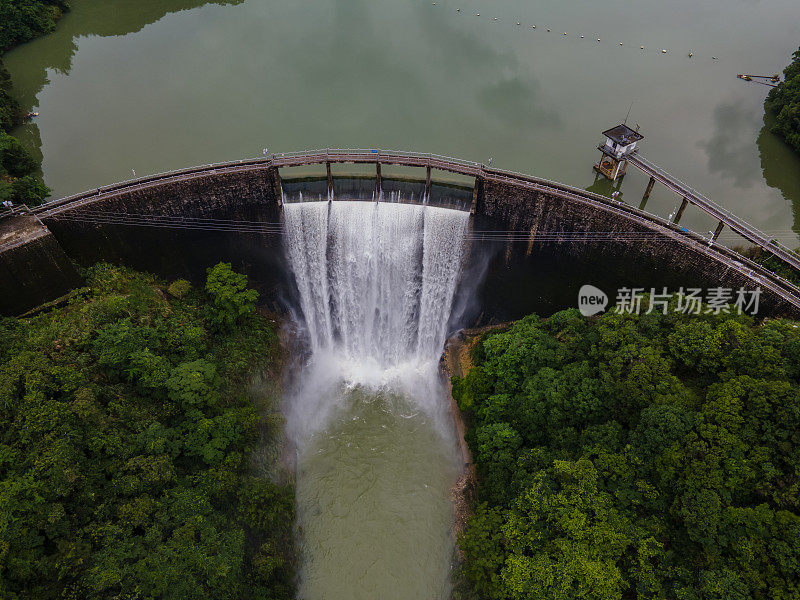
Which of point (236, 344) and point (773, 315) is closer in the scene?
point (773, 315)

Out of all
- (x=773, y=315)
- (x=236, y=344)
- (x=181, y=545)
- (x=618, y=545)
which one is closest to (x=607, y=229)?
(x=773, y=315)

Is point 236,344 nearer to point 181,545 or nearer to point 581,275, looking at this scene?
point 181,545

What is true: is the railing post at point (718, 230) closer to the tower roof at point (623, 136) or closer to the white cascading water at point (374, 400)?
the tower roof at point (623, 136)

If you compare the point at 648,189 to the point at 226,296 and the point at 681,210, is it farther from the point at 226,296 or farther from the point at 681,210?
the point at 226,296

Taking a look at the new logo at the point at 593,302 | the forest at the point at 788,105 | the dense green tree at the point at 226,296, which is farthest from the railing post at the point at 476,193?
the forest at the point at 788,105

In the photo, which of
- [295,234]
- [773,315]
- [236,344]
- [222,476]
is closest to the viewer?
[222,476]

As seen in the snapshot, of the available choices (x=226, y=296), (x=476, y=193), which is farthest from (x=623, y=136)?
(x=226, y=296)
